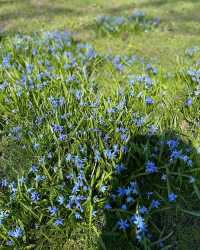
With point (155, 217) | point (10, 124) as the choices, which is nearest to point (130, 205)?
point (155, 217)

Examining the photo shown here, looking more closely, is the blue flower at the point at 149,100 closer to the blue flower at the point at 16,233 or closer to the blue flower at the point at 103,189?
the blue flower at the point at 103,189

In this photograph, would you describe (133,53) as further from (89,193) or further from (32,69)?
(89,193)

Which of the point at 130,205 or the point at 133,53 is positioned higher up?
the point at 133,53

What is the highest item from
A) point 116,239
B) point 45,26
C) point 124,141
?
point 45,26

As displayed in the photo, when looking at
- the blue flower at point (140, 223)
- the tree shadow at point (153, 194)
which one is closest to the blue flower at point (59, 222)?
the tree shadow at point (153, 194)

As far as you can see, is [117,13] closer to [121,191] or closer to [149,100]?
[149,100]

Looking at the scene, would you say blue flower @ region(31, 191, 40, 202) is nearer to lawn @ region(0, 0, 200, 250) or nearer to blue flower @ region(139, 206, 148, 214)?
lawn @ region(0, 0, 200, 250)

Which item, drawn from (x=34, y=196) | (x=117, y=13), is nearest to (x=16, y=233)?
(x=34, y=196)

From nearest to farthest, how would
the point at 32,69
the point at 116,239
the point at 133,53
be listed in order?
the point at 116,239 → the point at 32,69 → the point at 133,53
